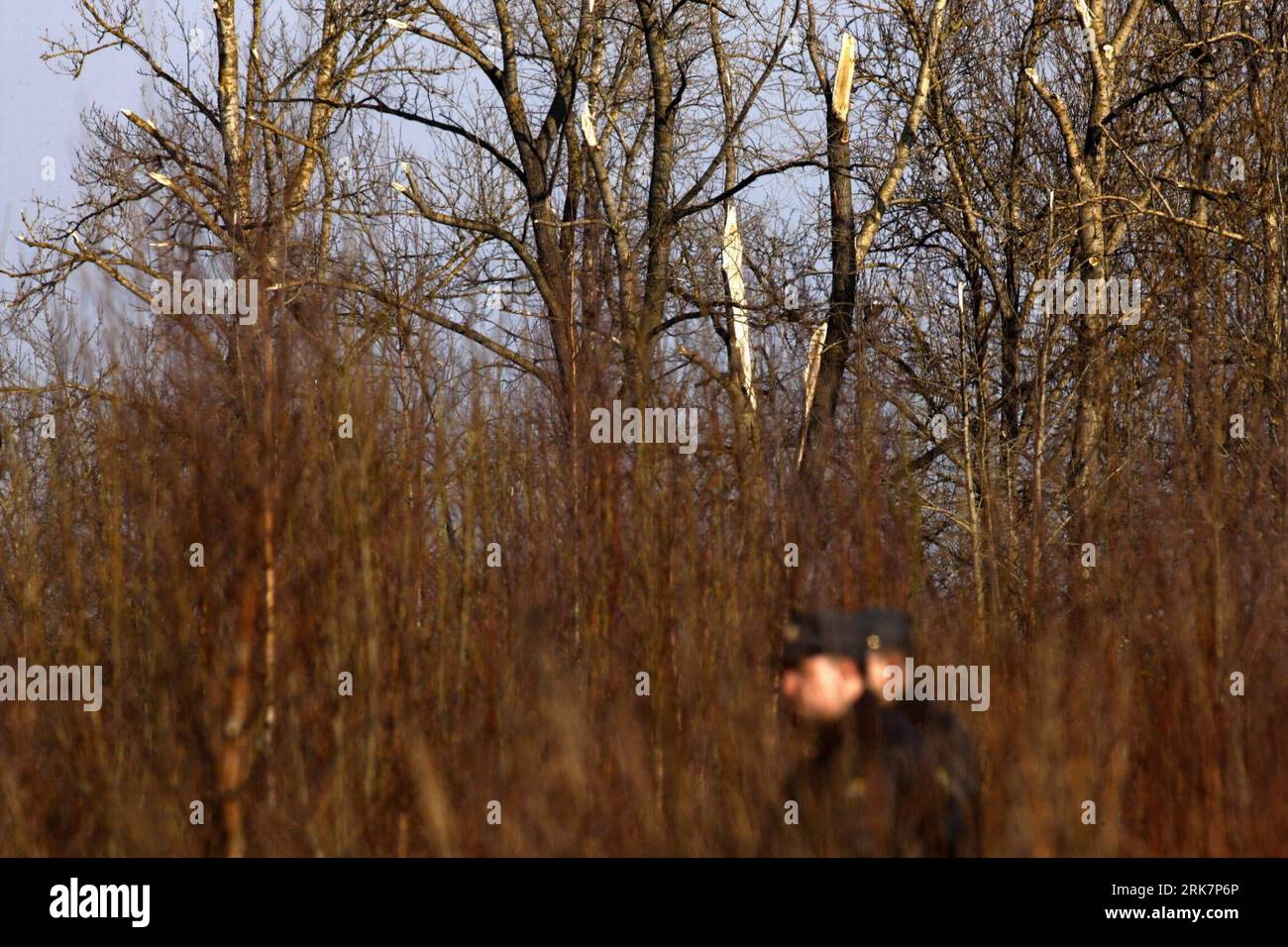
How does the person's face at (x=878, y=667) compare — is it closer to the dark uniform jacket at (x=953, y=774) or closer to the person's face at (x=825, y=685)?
the person's face at (x=825, y=685)

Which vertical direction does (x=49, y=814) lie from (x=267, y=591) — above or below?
below

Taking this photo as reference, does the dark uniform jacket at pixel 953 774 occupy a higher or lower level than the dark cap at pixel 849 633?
lower

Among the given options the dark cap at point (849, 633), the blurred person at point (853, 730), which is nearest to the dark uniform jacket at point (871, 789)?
the blurred person at point (853, 730)

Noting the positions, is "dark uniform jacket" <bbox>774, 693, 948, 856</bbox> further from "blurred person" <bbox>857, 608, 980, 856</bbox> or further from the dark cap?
the dark cap

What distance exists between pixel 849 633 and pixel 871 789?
65 cm

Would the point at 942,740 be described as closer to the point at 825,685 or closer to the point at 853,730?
the point at 853,730

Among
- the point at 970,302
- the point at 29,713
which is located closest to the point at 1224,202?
the point at 970,302

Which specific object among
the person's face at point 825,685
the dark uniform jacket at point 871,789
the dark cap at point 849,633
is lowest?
the dark uniform jacket at point 871,789

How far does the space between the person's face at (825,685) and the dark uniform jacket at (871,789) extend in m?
0.04

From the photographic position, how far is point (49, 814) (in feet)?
22.4

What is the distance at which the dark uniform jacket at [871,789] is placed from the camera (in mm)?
4359

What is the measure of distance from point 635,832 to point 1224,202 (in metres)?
9.39

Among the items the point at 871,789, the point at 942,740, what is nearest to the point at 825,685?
the point at 942,740
